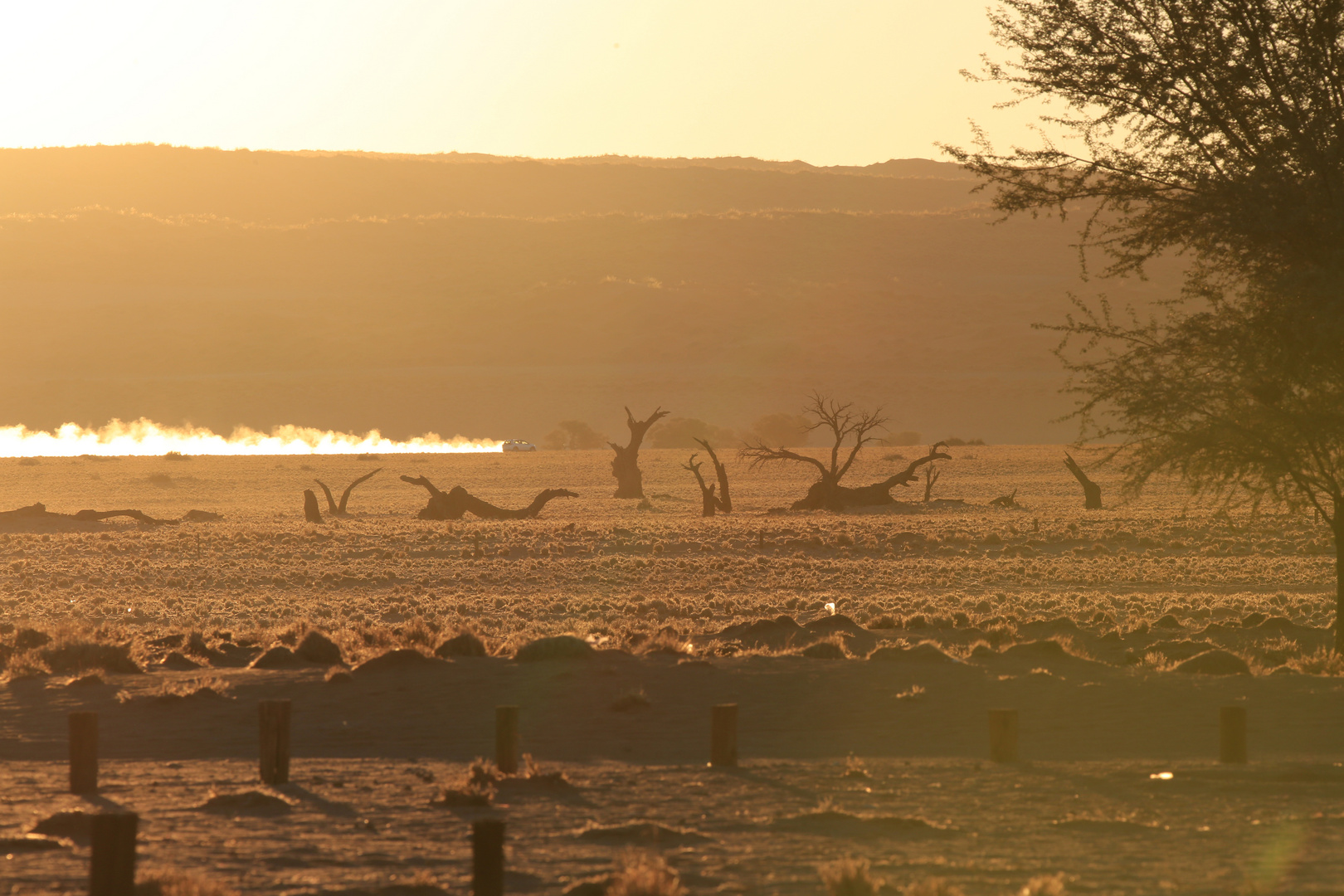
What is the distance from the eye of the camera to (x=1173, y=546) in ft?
125

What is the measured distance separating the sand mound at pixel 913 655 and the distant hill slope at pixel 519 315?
85.1m

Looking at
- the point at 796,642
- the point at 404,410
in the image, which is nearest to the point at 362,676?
the point at 796,642

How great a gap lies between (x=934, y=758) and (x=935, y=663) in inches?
176

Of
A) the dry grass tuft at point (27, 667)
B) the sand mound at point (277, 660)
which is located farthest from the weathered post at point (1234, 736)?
the dry grass tuft at point (27, 667)

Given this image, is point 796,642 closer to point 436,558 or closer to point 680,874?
point 680,874

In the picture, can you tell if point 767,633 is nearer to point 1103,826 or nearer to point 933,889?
point 1103,826

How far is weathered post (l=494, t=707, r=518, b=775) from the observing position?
12.3 m

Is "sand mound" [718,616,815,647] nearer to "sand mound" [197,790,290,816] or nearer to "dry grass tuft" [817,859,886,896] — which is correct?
"sand mound" [197,790,290,816]

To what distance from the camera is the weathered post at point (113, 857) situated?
25.7 feet

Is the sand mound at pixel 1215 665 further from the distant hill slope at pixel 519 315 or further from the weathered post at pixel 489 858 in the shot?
the distant hill slope at pixel 519 315

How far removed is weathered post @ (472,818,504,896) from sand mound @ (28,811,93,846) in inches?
140

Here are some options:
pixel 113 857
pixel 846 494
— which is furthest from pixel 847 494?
pixel 113 857

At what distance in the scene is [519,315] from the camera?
13400 cm

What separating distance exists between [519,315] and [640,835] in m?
125
